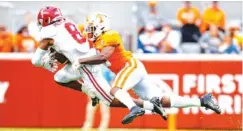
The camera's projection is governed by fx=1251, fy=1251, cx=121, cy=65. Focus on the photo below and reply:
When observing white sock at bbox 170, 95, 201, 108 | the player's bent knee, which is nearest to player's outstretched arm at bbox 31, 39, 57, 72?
the player's bent knee

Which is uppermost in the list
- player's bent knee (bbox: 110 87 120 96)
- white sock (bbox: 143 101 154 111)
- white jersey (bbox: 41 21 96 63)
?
white jersey (bbox: 41 21 96 63)

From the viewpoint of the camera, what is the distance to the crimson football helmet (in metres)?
14.2

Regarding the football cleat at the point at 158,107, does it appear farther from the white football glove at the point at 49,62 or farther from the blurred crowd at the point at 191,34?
the blurred crowd at the point at 191,34

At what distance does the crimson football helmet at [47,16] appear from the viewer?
1421cm

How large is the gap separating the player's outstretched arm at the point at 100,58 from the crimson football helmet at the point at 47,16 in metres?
0.56

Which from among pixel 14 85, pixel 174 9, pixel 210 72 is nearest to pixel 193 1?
pixel 174 9

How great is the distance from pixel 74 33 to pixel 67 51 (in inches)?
8.8

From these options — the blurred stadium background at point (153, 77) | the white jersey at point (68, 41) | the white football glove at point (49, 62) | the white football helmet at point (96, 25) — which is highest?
the white football helmet at point (96, 25)

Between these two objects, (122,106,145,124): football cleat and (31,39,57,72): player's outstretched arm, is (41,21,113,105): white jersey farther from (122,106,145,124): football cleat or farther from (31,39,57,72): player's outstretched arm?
(122,106,145,124): football cleat

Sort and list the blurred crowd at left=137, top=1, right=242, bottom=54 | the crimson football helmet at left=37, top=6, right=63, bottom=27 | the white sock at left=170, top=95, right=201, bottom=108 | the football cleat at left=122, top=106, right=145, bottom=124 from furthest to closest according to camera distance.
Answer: the blurred crowd at left=137, top=1, right=242, bottom=54 < the white sock at left=170, top=95, right=201, bottom=108 < the crimson football helmet at left=37, top=6, right=63, bottom=27 < the football cleat at left=122, top=106, right=145, bottom=124

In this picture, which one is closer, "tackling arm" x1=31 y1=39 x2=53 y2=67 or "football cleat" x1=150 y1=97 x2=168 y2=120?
"tackling arm" x1=31 y1=39 x2=53 y2=67

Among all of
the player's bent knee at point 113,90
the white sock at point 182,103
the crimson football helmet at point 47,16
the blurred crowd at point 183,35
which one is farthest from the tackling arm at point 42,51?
the blurred crowd at point 183,35

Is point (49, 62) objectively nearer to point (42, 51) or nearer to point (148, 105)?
point (42, 51)

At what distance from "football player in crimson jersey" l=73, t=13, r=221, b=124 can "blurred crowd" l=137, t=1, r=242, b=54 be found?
14.3 ft
